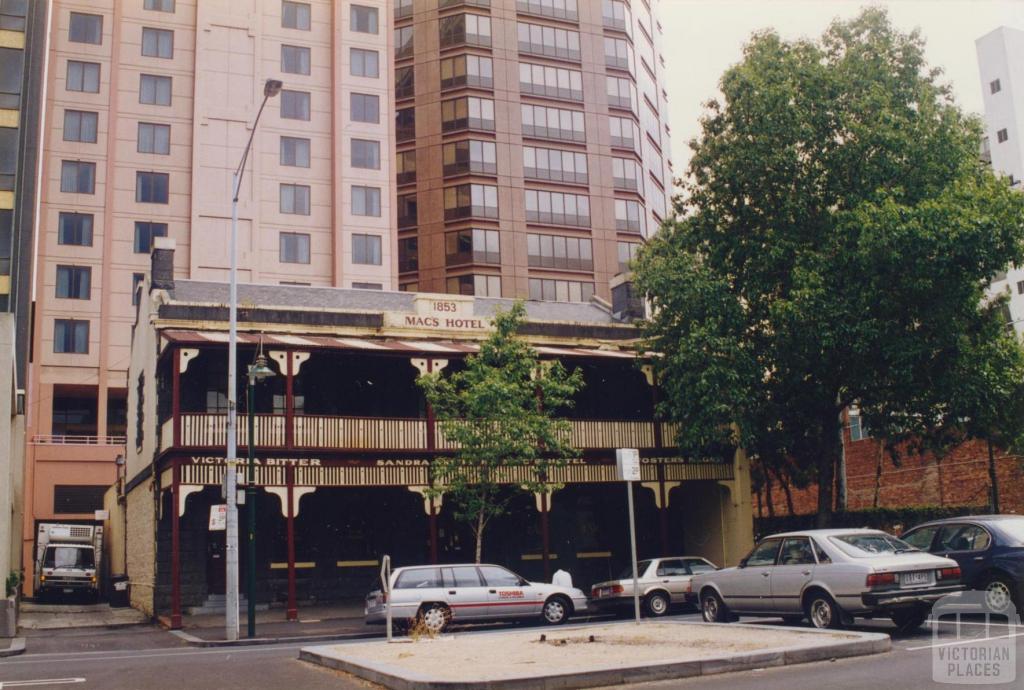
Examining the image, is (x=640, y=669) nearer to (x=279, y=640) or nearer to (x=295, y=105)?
(x=279, y=640)

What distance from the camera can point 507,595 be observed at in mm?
21688

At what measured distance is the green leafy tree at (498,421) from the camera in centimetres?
2639

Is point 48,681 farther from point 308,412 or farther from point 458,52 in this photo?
point 458,52

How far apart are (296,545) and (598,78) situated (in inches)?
1881

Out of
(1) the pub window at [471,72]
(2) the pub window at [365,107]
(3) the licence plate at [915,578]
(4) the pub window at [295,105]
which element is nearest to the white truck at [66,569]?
(4) the pub window at [295,105]

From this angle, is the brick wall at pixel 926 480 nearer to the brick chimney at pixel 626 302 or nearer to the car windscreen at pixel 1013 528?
the brick chimney at pixel 626 302

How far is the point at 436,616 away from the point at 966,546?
9657 mm

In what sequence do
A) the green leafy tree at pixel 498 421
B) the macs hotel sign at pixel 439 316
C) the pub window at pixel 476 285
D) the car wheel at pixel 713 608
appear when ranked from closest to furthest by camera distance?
the car wheel at pixel 713 608
the green leafy tree at pixel 498 421
the macs hotel sign at pixel 439 316
the pub window at pixel 476 285

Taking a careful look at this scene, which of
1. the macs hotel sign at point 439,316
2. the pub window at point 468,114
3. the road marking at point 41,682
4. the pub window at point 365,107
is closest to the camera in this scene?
the road marking at point 41,682

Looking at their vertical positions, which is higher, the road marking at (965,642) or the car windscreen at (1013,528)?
the car windscreen at (1013,528)

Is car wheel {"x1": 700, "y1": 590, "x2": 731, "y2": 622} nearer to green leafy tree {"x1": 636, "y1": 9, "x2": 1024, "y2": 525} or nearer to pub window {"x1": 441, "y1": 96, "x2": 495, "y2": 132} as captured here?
green leafy tree {"x1": 636, "y1": 9, "x2": 1024, "y2": 525}

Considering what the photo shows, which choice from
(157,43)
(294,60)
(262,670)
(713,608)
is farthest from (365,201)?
(262,670)

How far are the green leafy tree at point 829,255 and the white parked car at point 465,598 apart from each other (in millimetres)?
8414

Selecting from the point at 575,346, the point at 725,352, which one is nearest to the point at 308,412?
the point at 575,346
